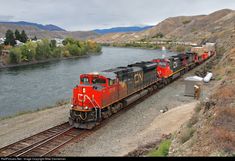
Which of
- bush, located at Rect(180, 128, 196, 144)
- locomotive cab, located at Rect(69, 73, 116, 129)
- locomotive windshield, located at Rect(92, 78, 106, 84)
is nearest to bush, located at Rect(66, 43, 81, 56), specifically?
locomotive windshield, located at Rect(92, 78, 106, 84)

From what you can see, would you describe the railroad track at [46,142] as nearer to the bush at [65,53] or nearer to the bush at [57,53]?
the bush at [57,53]

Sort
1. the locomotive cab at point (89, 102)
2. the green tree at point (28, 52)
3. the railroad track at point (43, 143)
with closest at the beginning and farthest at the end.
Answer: the railroad track at point (43, 143), the locomotive cab at point (89, 102), the green tree at point (28, 52)

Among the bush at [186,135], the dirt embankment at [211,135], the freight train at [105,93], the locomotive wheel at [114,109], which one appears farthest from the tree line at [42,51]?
the bush at [186,135]

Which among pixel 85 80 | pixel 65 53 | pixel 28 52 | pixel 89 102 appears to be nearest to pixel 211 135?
pixel 89 102

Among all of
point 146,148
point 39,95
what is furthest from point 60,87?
point 146,148

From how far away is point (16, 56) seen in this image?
73750 millimetres

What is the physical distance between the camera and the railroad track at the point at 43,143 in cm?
1373

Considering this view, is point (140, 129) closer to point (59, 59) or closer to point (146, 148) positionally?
point (146, 148)

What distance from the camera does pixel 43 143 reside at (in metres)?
14.8

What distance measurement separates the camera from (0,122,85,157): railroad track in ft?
45.1

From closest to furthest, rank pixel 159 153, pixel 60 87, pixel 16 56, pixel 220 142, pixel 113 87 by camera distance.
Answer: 1. pixel 220 142
2. pixel 159 153
3. pixel 113 87
4. pixel 60 87
5. pixel 16 56

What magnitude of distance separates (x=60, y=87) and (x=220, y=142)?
3374 centimetres

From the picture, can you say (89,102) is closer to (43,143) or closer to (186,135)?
(43,143)

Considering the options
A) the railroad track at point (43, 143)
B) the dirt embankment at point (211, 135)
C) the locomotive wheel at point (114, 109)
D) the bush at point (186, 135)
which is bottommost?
the railroad track at point (43, 143)
